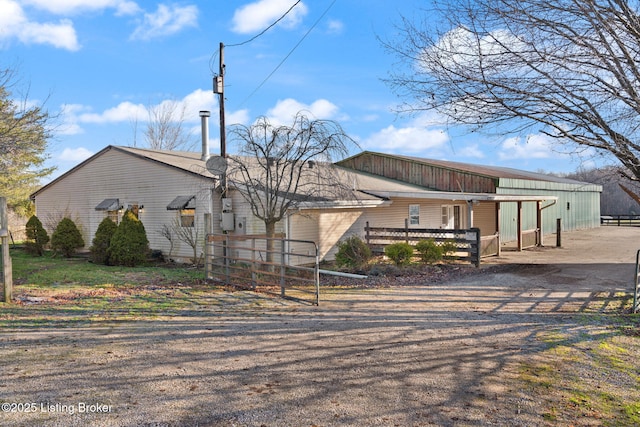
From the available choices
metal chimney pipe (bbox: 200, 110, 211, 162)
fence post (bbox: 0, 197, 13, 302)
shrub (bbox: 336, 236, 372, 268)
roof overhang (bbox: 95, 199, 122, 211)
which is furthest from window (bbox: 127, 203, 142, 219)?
fence post (bbox: 0, 197, 13, 302)

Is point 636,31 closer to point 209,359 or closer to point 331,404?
point 331,404

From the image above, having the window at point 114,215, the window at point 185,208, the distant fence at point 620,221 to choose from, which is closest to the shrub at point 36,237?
the window at point 114,215

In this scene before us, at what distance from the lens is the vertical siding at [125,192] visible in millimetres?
16641

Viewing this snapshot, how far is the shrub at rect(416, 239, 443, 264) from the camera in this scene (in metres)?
14.6

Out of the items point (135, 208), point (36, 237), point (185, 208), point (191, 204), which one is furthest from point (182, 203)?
point (36, 237)

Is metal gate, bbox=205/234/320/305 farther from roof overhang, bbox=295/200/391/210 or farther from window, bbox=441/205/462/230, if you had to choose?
window, bbox=441/205/462/230

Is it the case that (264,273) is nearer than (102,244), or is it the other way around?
(264,273)

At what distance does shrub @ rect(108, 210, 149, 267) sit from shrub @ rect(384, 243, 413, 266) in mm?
8242

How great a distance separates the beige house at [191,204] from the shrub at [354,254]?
1577 mm

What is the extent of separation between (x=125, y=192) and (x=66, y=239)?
2842mm

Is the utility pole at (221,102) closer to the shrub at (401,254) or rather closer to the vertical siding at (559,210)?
the shrub at (401,254)

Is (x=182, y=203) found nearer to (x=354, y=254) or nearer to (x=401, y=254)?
(x=354, y=254)

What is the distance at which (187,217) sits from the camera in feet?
55.7

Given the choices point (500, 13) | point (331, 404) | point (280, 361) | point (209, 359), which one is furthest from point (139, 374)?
point (500, 13)
